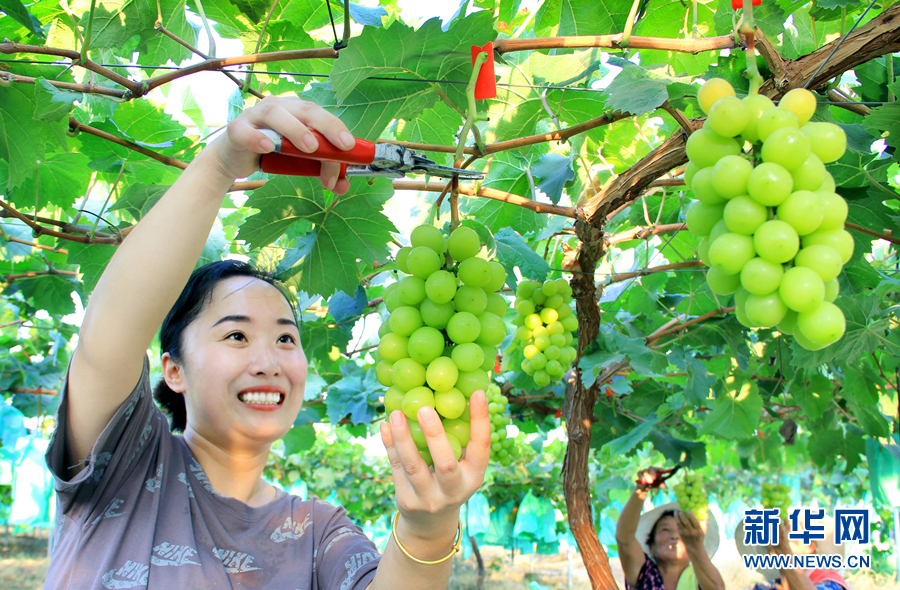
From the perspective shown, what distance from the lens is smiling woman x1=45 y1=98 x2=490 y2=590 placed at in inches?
37.6

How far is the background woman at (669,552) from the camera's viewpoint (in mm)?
4125

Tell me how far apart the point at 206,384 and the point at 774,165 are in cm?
139

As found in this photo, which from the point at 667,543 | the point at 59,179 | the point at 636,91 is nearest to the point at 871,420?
the point at 667,543

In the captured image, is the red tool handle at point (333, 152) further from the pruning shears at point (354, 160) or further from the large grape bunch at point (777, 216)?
the large grape bunch at point (777, 216)

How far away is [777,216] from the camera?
71 centimetres

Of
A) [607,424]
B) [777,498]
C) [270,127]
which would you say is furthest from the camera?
[607,424]

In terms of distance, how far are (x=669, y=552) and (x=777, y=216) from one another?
4356 mm

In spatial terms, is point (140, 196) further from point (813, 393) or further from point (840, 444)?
point (840, 444)

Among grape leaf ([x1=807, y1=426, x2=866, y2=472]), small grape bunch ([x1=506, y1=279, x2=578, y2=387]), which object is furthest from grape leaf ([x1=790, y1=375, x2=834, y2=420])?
small grape bunch ([x1=506, y1=279, x2=578, y2=387])

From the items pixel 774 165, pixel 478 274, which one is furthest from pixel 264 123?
pixel 774 165

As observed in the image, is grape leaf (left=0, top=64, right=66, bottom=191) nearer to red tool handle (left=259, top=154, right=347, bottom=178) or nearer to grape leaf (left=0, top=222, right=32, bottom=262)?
red tool handle (left=259, top=154, right=347, bottom=178)

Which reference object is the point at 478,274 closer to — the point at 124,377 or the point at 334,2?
the point at 124,377

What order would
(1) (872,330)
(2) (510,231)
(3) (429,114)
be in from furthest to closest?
(2) (510,231) < (1) (872,330) < (3) (429,114)

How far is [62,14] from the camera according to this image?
5.95ft
